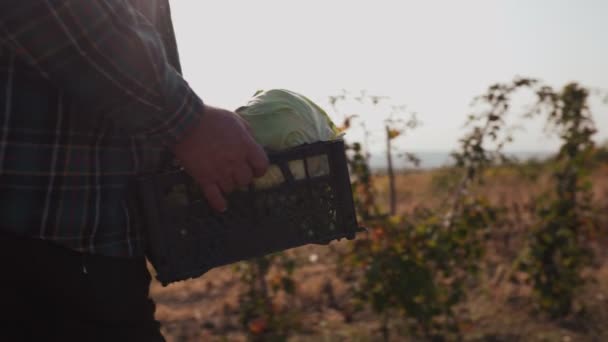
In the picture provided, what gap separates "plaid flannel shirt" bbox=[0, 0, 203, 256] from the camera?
3.53 feet

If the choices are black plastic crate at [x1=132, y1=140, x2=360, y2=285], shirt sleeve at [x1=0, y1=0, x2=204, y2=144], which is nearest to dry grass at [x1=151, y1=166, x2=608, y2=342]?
black plastic crate at [x1=132, y1=140, x2=360, y2=285]

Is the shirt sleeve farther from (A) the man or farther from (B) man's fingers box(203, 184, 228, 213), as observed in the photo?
(B) man's fingers box(203, 184, 228, 213)

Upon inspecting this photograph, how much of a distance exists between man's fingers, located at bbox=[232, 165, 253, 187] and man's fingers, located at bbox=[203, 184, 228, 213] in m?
0.04

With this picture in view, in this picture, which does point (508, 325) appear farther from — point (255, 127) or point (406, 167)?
point (255, 127)

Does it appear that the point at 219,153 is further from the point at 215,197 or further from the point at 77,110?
the point at 77,110

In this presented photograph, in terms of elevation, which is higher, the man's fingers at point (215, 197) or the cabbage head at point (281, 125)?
the cabbage head at point (281, 125)

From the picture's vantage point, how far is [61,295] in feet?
4.09

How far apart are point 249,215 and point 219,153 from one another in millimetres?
209

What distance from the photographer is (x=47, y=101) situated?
118 centimetres

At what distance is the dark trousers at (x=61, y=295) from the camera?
1.19m

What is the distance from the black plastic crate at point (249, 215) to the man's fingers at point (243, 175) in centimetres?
10

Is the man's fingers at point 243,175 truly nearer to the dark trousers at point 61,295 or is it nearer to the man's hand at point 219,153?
the man's hand at point 219,153

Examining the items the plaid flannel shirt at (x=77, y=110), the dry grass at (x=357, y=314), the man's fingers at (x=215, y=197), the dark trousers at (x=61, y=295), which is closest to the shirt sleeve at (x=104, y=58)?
the plaid flannel shirt at (x=77, y=110)

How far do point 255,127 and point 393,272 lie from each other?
283 cm
